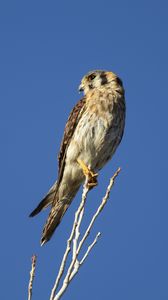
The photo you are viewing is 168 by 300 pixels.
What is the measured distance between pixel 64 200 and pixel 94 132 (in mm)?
884

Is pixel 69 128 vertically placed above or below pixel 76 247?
above

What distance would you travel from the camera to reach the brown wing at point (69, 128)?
557 centimetres

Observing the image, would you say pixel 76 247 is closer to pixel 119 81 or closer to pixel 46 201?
pixel 46 201

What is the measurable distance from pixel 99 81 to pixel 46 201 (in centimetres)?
150

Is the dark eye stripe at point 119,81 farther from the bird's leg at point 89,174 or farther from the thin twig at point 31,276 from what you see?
the thin twig at point 31,276

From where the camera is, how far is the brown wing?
5.57 m

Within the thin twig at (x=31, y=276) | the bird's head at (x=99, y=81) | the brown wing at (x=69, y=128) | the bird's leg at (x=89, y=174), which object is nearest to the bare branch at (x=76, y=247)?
the thin twig at (x=31, y=276)

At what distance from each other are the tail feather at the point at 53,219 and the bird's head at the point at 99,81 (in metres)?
1.28

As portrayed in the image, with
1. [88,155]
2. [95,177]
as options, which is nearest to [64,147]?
[88,155]

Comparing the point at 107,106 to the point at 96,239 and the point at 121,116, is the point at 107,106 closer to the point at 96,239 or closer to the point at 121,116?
the point at 121,116

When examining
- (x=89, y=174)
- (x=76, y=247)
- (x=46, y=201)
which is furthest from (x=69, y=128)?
(x=76, y=247)

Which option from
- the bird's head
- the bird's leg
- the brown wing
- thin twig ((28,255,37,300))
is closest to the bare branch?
thin twig ((28,255,37,300))

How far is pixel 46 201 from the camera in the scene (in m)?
5.67

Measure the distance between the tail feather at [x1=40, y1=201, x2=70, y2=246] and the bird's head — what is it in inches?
50.3
